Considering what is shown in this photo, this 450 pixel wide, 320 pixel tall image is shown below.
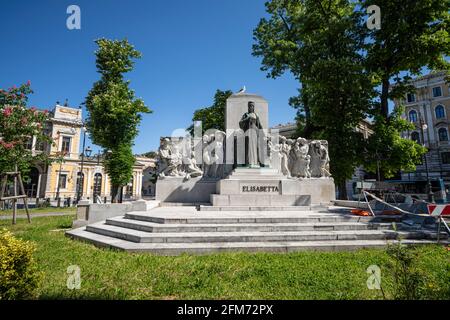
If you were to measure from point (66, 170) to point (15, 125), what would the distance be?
121 ft

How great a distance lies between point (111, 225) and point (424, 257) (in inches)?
348

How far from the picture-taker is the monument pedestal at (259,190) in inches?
412

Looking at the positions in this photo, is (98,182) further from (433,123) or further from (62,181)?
(433,123)

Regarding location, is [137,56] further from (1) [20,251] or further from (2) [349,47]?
(1) [20,251]

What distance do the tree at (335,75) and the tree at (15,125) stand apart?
61.6 feet

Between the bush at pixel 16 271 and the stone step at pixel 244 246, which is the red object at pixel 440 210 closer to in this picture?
the stone step at pixel 244 246

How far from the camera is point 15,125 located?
14.2 meters

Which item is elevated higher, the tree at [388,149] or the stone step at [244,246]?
the tree at [388,149]

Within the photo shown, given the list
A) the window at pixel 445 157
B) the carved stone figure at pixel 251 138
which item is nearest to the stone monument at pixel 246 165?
the carved stone figure at pixel 251 138

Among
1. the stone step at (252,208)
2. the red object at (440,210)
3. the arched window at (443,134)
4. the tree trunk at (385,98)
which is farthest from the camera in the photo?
the arched window at (443,134)

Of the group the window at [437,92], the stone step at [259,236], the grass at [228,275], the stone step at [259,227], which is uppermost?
the window at [437,92]

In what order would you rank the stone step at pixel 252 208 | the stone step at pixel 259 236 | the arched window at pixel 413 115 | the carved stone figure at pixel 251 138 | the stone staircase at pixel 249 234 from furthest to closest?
1. the arched window at pixel 413 115
2. the carved stone figure at pixel 251 138
3. the stone step at pixel 252 208
4. the stone step at pixel 259 236
5. the stone staircase at pixel 249 234

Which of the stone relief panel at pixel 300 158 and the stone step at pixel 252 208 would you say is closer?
the stone step at pixel 252 208

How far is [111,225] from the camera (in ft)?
26.5
